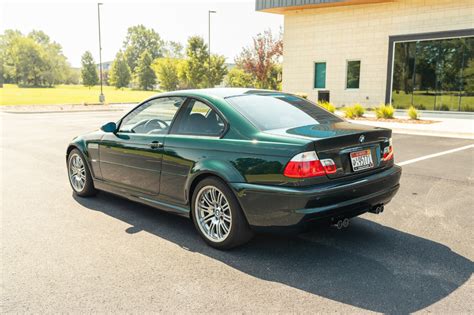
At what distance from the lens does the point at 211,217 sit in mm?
4242

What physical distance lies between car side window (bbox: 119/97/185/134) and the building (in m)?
20.3

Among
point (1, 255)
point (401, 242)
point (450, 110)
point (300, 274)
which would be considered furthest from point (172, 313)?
point (450, 110)

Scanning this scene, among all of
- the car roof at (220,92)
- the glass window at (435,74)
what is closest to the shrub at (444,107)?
the glass window at (435,74)

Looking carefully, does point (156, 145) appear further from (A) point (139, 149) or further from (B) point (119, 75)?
(B) point (119, 75)

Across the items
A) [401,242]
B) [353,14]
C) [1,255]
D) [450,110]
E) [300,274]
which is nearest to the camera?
[300,274]

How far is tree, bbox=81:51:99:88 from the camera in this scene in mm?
106500

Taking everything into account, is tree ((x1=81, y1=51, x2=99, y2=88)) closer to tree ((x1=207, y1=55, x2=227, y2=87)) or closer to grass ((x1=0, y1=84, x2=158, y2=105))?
grass ((x1=0, y1=84, x2=158, y2=105))

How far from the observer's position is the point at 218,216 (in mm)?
4172

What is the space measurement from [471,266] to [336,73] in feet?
78.7

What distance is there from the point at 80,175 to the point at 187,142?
8.15 ft

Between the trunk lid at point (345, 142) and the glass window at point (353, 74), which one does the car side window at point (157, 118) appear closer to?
the trunk lid at point (345, 142)

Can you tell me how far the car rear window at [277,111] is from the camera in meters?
4.23

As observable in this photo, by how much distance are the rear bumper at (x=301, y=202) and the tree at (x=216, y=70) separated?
50080 mm

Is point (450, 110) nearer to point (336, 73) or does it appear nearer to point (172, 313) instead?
point (336, 73)
